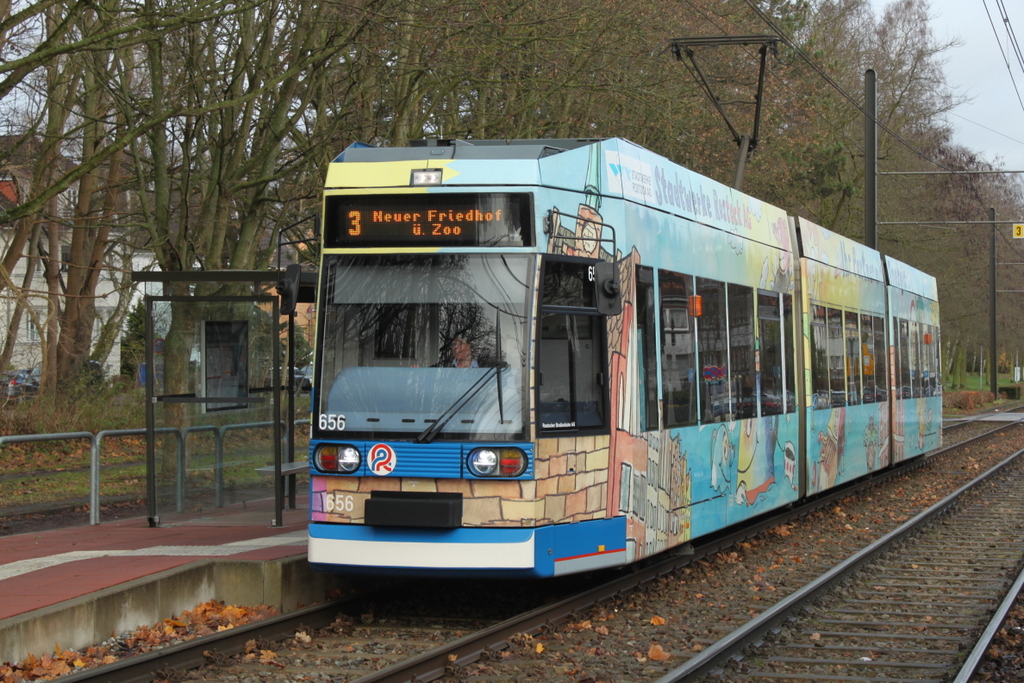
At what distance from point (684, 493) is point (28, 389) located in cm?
1601

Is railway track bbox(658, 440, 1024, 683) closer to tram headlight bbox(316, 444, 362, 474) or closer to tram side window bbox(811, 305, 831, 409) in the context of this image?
tram side window bbox(811, 305, 831, 409)

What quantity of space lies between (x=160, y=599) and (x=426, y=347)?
2327 mm

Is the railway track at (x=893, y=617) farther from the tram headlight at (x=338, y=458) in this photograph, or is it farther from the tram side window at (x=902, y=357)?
the tram side window at (x=902, y=357)

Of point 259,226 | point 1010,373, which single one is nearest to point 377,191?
point 259,226

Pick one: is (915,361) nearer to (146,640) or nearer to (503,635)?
(503,635)

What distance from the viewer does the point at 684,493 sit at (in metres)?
9.83

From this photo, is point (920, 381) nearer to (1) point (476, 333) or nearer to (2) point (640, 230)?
(2) point (640, 230)

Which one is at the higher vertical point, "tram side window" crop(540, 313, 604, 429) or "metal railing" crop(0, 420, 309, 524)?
"tram side window" crop(540, 313, 604, 429)

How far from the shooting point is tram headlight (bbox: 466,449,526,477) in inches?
307

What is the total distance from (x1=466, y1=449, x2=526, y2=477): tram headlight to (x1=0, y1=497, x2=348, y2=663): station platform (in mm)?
1738

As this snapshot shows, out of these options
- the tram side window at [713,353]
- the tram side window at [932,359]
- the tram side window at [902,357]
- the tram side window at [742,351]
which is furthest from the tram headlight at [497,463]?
the tram side window at [932,359]

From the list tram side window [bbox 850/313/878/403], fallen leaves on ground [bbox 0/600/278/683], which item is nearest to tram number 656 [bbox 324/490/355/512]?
fallen leaves on ground [bbox 0/600/278/683]

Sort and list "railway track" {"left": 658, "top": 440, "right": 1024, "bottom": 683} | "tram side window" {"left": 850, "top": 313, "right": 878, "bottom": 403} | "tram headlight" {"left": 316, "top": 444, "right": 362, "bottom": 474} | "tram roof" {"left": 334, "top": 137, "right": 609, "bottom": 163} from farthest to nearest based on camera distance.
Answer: "tram side window" {"left": 850, "top": 313, "right": 878, "bottom": 403} → "tram roof" {"left": 334, "top": 137, "right": 609, "bottom": 163} → "tram headlight" {"left": 316, "top": 444, "right": 362, "bottom": 474} → "railway track" {"left": 658, "top": 440, "right": 1024, "bottom": 683}

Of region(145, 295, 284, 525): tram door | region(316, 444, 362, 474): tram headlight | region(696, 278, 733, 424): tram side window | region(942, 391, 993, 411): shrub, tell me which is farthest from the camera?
region(942, 391, 993, 411): shrub
